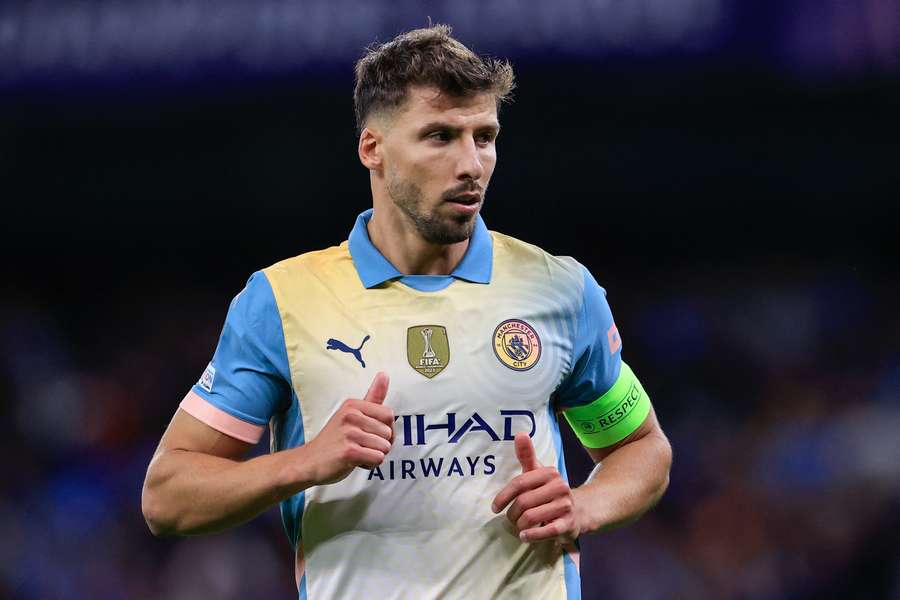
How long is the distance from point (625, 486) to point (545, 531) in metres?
0.41

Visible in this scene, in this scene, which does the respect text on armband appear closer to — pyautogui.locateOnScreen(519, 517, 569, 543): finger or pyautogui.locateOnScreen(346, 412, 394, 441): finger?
pyautogui.locateOnScreen(519, 517, 569, 543): finger

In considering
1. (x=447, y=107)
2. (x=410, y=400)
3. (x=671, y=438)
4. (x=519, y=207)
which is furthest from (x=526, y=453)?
(x=519, y=207)

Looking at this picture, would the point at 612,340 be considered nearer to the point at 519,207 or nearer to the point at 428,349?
the point at 428,349

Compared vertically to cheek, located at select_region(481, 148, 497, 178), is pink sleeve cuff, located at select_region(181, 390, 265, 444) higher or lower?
lower

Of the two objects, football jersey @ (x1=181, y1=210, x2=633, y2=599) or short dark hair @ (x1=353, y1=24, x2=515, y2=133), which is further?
short dark hair @ (x1=353, y1=24, x2=515, y2=133)

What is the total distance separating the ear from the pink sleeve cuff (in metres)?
0.71

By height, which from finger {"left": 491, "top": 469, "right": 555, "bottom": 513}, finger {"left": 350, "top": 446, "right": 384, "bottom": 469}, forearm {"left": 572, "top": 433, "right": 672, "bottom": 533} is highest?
finger {"left": 350, "top": 446, "right": 384, "bottom": 469}

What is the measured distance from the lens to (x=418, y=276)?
294 cm

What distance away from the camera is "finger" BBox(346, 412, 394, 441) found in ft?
8.16

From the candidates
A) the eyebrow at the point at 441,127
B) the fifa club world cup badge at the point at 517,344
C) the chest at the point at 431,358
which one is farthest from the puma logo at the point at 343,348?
the eyebrow at the point at 441,127

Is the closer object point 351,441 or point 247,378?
point 351,441

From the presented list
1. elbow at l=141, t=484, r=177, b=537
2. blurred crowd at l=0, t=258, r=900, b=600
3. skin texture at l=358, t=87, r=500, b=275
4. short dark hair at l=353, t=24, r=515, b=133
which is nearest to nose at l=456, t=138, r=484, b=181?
skin texture at l=358, t=87, r=500, b=275

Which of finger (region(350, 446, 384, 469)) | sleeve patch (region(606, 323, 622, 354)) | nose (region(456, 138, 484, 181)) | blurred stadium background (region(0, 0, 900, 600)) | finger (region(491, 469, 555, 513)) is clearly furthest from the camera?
blurred stadium background (region(0, 0, 900, 600))

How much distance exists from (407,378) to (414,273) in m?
0.31
